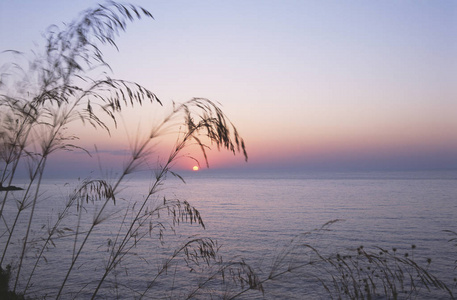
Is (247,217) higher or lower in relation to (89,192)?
lower

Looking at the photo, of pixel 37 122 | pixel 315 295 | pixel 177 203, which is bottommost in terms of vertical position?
pixel 315 295

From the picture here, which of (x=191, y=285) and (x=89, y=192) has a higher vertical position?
(x=89, y=192)

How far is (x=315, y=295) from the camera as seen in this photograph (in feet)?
48.4

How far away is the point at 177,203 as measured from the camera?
3.15 meters

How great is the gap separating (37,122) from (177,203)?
5.46ft

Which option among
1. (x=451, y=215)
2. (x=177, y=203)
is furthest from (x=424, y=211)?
(x=177, y=203)

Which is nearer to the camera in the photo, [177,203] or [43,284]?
[177,203]

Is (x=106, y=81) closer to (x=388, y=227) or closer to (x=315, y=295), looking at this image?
(x=315, y=295)

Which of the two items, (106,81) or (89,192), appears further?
(89,192)

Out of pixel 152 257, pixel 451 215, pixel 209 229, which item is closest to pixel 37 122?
pixel 152 257

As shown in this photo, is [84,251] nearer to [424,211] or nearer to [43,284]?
[43,284]

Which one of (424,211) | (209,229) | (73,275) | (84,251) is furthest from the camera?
(424,211)

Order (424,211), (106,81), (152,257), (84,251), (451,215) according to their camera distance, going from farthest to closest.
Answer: (424,211)
(451,215)
(84,251)
(152,257)
(106,81)

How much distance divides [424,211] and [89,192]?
158 ft
